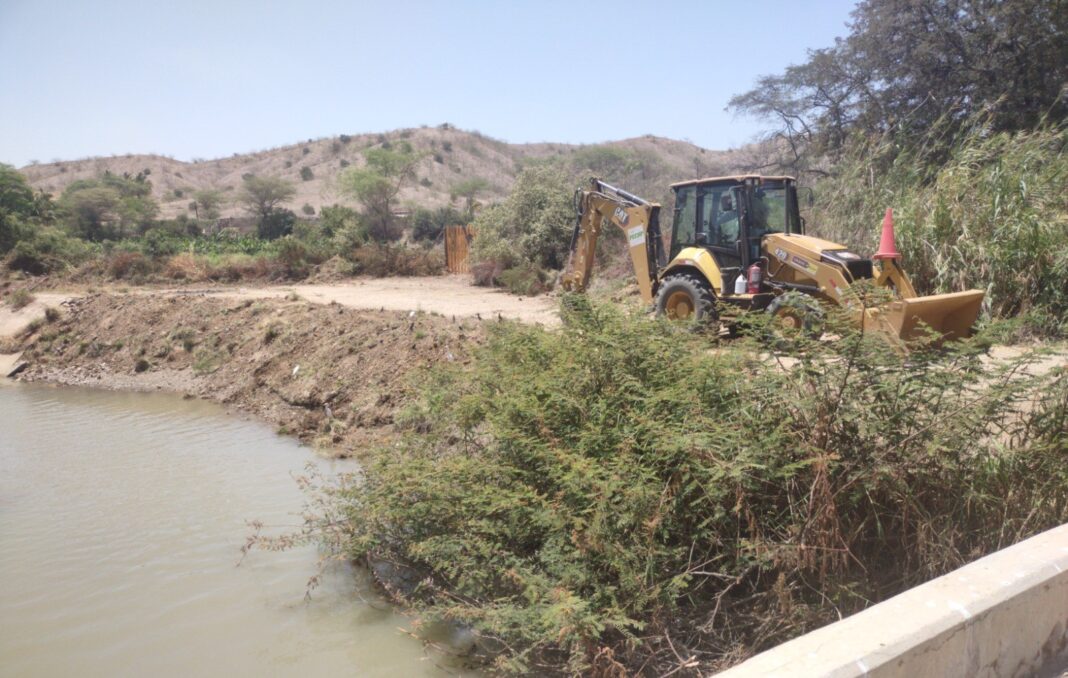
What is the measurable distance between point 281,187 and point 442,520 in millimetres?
46544

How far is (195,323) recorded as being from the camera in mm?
17016

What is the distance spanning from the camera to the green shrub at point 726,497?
4.51 metres

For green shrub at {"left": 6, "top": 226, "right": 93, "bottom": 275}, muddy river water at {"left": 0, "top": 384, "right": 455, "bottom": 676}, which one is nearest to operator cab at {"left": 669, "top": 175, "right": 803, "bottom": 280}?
muddy river water at {"left": 0, "top": 384, "right": 455, "bottom": 676}

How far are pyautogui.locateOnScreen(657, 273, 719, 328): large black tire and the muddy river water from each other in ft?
16.5

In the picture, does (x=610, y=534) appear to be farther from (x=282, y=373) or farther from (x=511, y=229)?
(x=511, y=229)

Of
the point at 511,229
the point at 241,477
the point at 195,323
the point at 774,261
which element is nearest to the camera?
the point at 241,477

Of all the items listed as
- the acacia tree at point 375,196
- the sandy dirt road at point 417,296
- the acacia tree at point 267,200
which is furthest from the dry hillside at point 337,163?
the sandy dirt road at point 417,296

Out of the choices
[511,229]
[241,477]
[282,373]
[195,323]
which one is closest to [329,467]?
[241,477]

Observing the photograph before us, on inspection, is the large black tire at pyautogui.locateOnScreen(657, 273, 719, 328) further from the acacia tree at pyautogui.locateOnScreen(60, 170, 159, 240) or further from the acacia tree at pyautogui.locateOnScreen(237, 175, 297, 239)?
the acacia tree at pyautogui.locateOnScreen(60, 170, 159, 240)

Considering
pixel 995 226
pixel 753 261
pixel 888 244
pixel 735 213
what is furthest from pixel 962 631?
pixel 995 226

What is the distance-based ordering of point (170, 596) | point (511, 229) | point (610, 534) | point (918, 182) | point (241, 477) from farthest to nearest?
1. point (511, 229)
2. point (918, 182)
3. point (241, 477)
4. point (170, 596)
5. point (610, 534)

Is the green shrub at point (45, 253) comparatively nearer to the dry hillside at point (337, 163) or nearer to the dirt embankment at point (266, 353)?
the dirt embankment at point (266, 353)

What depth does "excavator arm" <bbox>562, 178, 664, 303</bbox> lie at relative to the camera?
482 inches

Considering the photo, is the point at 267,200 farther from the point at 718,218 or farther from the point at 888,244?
the point at 888,244
